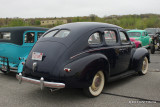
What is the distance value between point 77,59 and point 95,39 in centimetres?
92

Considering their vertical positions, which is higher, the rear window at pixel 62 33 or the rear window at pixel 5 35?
the rear window at pixel 62 33

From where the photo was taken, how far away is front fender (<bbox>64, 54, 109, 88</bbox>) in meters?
3.88

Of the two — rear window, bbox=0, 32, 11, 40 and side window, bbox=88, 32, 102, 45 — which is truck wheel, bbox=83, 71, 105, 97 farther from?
rear window, bbox=0, 32, 11, 40

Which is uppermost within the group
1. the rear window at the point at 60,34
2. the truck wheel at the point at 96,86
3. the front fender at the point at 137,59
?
the rear window at the point at 60,34

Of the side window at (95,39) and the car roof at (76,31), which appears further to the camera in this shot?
the side window at (95,39)

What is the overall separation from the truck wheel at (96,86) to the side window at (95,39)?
A: 0.76 meters

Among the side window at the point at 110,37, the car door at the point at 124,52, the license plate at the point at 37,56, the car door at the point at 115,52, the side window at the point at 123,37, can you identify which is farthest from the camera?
the side window at the point at 123,37

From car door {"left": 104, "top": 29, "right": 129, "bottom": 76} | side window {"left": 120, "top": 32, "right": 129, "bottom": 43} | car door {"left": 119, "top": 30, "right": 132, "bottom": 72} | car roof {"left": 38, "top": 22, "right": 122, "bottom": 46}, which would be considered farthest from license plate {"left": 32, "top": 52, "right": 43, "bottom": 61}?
side window {"left": 120, "top": 32, "right": 129, "bottom": 43}

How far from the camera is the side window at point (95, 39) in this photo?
15.0 feet

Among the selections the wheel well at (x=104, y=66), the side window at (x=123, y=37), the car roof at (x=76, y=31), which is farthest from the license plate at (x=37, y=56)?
the side window at (x=123, y=37)

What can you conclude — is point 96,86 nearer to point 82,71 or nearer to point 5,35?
point 82,71

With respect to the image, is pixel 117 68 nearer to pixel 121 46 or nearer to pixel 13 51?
pixel 121 46

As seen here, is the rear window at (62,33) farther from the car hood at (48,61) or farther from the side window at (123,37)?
the side window at (123,37)

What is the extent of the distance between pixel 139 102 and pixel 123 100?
0.35 meters
